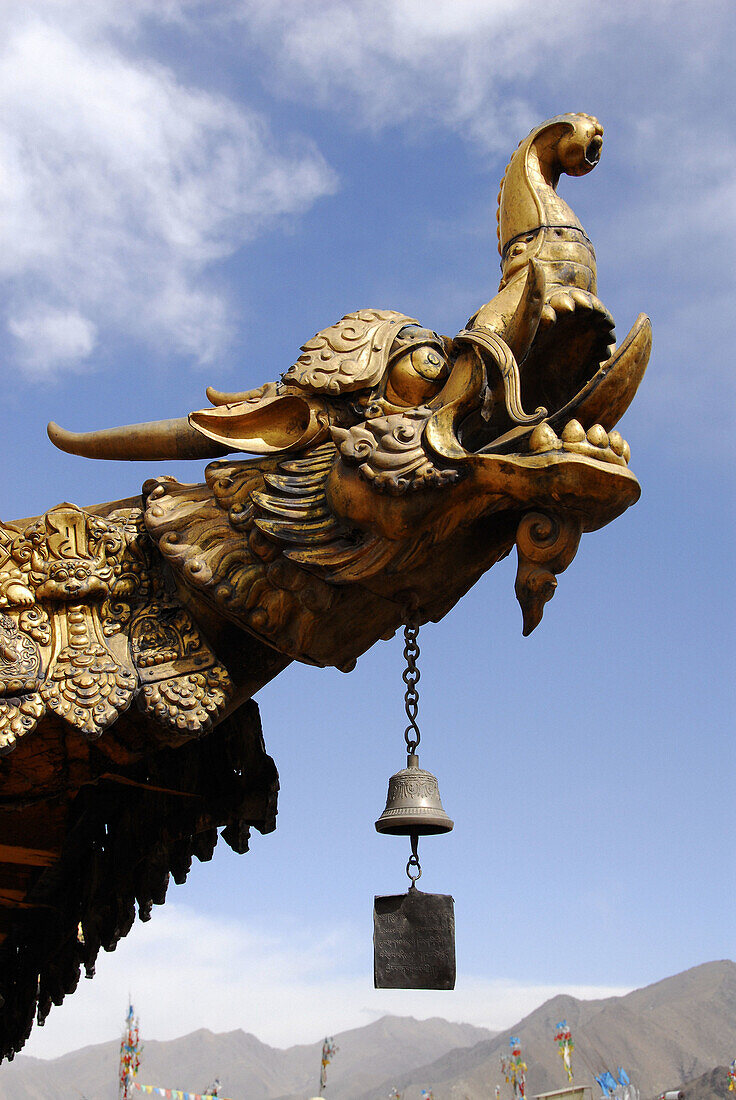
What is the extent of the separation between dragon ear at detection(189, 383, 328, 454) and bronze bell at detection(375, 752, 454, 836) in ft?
3.74

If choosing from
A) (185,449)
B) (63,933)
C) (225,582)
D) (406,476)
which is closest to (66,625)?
(225,582)

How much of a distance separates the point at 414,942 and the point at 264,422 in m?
1.74

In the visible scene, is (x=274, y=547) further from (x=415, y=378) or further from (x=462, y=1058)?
(x=462, y=1058)

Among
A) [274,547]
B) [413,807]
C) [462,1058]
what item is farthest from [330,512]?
[462,1058]

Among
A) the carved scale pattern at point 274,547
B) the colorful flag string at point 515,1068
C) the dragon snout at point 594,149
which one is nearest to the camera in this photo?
the carved scale pattern at point 274,547

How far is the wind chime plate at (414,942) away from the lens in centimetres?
343

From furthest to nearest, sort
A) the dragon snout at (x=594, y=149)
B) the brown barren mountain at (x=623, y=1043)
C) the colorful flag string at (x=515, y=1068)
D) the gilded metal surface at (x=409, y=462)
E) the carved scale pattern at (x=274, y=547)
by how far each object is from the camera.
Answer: the brown barren mountain at (x=623, y=1043)
the colorful flag string at (x=515, y=1068)
the dragon snout at (x=594, y=149)
the carved scale pattern at (x=274, y=547)
the gilded metal surface at (x=409, y=462)

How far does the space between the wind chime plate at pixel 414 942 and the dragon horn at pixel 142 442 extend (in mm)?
1622

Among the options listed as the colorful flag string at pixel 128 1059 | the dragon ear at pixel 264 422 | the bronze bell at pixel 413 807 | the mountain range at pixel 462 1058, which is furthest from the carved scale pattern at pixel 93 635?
the mountain range at pixel 462 1058

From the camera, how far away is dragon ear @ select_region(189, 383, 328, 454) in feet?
11.8

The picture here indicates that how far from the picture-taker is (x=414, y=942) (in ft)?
11.3

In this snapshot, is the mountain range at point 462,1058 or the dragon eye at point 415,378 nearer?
the dragon eye at point 415,378

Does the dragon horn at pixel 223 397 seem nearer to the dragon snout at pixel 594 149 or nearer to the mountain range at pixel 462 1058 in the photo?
the dragon snout at pixel 594 149

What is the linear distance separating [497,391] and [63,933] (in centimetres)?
308
